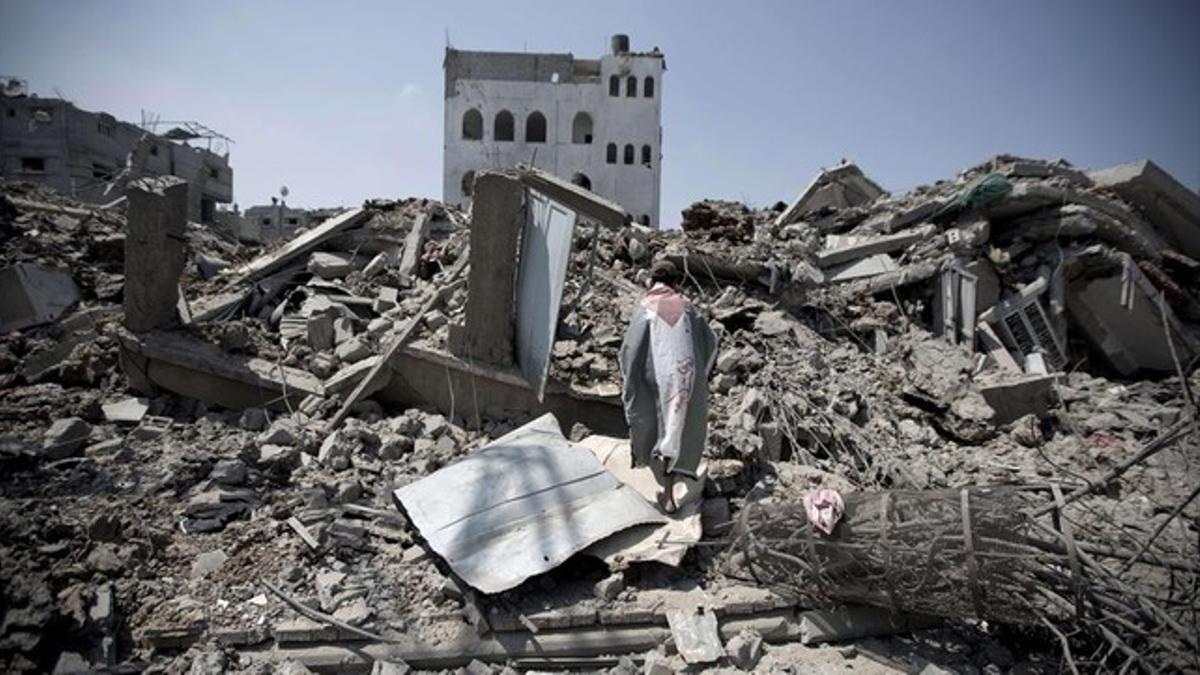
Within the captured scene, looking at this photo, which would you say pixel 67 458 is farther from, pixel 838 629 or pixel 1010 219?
pixel 1010 219

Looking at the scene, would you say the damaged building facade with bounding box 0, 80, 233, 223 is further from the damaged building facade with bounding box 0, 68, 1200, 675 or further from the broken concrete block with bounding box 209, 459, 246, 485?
the broken concrete block with bounding box 209, 459, 246, 485

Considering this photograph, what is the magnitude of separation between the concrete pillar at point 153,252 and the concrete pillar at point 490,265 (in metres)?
2.61

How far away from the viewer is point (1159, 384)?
27.8ft

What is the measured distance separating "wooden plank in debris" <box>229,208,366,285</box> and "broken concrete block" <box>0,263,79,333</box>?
5.88 feet

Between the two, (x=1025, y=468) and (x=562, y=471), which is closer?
(x=562, y=471)

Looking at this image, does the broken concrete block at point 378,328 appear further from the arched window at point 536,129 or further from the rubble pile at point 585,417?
the arched window at point 536,129

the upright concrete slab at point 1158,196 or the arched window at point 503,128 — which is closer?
the upright concrete slab at point 1158,196

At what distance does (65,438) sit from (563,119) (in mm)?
28669

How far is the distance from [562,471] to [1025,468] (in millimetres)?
4490

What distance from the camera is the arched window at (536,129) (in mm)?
31109

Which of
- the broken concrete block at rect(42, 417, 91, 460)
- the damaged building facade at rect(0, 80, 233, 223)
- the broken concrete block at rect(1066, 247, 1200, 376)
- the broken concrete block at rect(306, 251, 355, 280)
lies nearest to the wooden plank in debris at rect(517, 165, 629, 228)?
the broken concrete block at rect(306, 251, 355, 280)

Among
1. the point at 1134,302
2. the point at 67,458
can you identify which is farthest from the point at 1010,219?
the point at 67,458

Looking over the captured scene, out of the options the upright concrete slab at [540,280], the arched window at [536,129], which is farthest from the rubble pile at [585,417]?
the arched window at [536,129]

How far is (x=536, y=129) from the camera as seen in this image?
31422 mm
